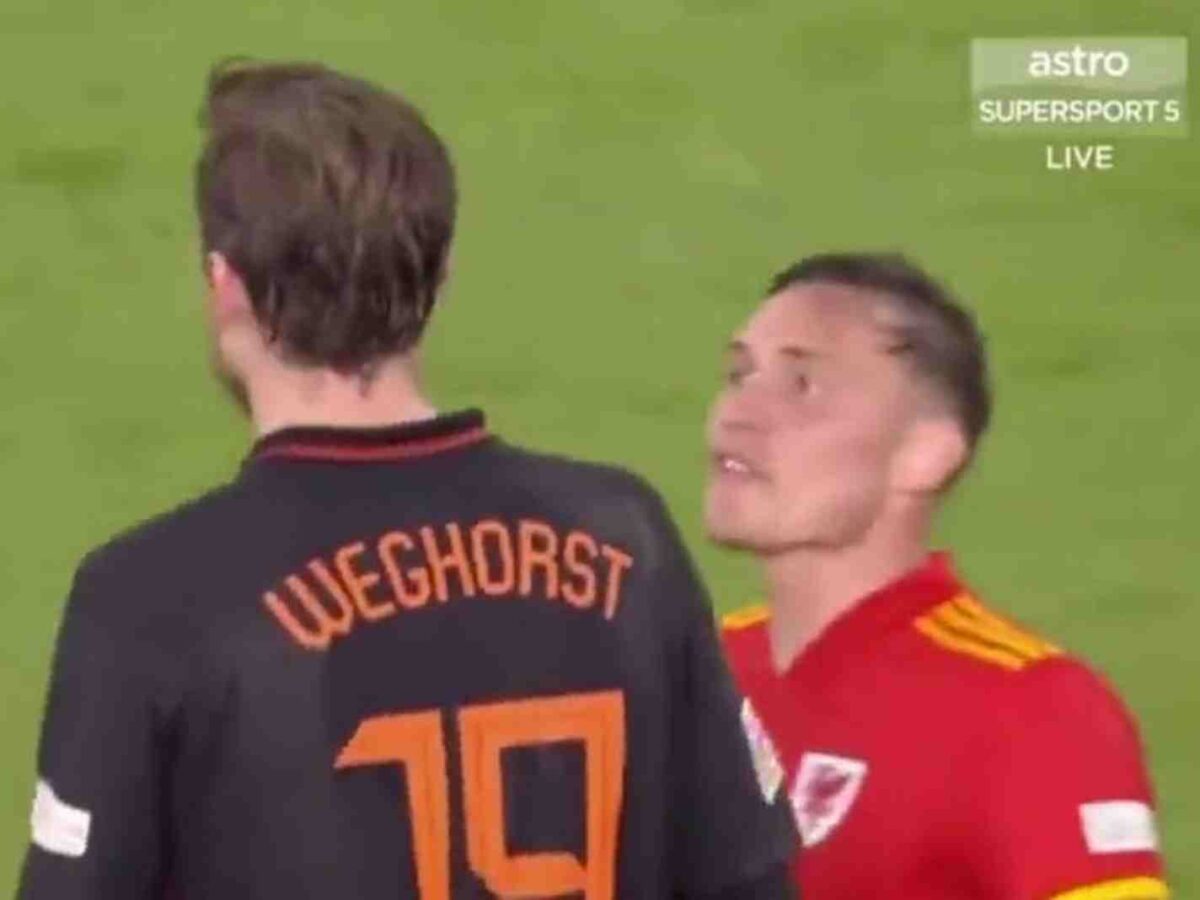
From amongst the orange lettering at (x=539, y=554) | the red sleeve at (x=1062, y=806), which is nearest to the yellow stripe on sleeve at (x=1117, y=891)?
the red sleeve at (x=1062, y=806)

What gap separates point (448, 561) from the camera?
6.10ft

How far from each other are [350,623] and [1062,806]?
22.9 inches

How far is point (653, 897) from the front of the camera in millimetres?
1932

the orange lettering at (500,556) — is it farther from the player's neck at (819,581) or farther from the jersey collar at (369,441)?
the player's neck at (819,581)

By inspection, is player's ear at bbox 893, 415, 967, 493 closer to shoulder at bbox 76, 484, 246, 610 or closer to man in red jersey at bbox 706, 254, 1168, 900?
man in red jersey at bbox 706, 254, 1168, 900

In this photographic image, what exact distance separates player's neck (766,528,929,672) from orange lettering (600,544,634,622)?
548 millimetres

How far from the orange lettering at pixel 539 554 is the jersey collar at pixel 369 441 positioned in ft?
0.19

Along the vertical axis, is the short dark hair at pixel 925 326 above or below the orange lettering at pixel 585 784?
above

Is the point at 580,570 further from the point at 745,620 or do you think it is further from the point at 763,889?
the point at 745,620

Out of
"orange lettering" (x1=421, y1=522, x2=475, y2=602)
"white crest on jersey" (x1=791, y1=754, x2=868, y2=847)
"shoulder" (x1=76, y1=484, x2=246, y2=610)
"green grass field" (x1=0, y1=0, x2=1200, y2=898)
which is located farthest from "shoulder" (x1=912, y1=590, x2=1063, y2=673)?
"green grass field" (x1=0, y1=0, x2=1200, y2=898)

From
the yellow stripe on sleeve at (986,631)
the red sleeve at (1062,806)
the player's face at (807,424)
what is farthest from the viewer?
the player's face at (807,424)

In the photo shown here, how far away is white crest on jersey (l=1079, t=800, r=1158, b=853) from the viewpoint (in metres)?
2.23

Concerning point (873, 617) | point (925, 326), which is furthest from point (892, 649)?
point (925, 326)

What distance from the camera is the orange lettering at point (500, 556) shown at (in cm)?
186
